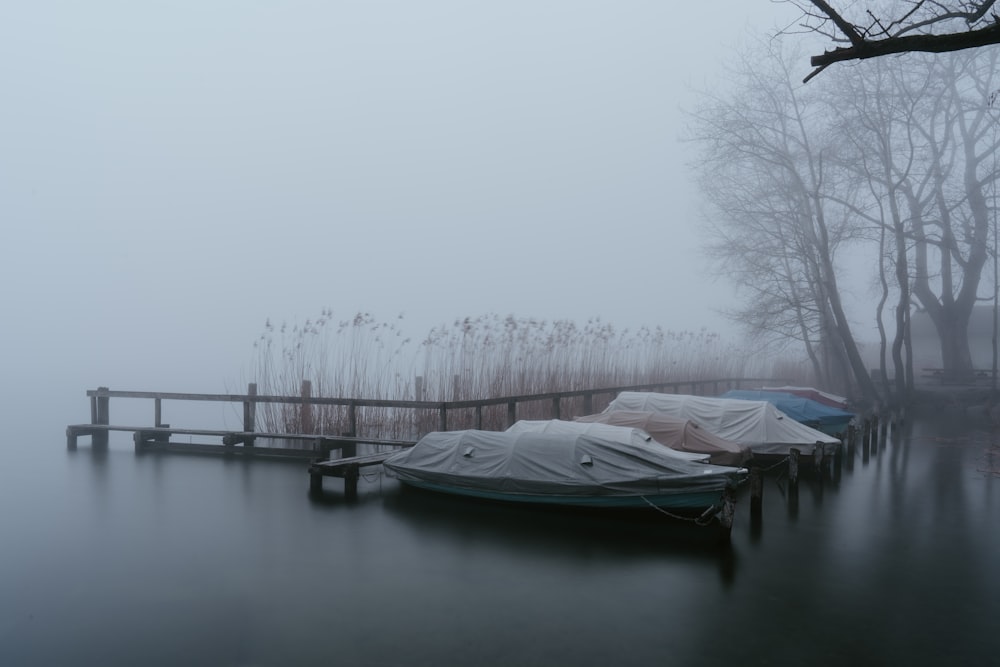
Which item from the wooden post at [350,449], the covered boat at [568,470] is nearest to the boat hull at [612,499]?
the covered boat at [568,470]

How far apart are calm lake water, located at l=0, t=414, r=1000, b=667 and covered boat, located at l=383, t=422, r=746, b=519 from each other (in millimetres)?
290

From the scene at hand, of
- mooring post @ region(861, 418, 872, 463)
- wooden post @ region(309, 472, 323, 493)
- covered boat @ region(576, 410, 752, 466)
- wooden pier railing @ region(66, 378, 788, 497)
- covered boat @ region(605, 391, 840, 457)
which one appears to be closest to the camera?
wooden post @ region(309, 472, 323, 493)

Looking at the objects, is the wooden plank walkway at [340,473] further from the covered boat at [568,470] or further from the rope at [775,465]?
the rope at [775,465]

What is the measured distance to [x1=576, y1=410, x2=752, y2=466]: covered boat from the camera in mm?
11773

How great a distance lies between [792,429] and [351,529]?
8220mm

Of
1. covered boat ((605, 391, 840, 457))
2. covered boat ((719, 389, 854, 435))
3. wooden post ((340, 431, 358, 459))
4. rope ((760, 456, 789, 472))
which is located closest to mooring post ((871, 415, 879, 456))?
covered boat ((719, 389, 854, 435))

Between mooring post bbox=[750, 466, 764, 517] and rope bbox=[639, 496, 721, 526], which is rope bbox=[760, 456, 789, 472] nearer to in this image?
mooring post bbox=[750, 466, 764, 517]

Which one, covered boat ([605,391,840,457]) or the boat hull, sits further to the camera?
covered boat ([605,391,840,457])

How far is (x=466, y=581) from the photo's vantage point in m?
7.03

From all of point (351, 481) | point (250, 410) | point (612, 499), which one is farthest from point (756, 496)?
point (250, 410)

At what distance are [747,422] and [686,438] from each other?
2.11 m

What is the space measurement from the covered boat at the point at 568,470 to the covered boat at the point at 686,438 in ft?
6.66

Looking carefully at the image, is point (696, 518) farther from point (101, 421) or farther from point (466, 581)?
point (101, 421)

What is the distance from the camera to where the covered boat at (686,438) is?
11.8 meters
